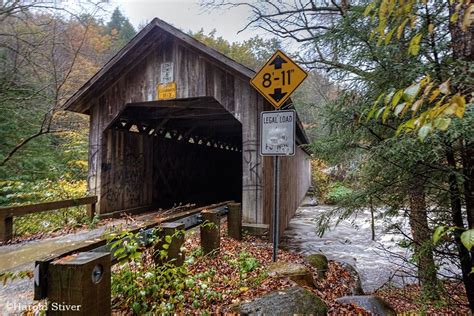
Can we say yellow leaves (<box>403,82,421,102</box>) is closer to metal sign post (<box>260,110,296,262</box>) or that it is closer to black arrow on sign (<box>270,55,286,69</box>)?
metal sign post (<box>260,110,296,262</box>)

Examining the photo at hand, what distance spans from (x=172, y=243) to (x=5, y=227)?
424cm

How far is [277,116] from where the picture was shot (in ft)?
12.9

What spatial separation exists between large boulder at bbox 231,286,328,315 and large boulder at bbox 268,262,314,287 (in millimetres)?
618

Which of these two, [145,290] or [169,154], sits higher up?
[169,154]

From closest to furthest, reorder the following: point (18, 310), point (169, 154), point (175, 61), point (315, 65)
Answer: point (18, 310) < point (175, 61) < point (315, 65) < point (169, 154)

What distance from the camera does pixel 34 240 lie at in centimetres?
543

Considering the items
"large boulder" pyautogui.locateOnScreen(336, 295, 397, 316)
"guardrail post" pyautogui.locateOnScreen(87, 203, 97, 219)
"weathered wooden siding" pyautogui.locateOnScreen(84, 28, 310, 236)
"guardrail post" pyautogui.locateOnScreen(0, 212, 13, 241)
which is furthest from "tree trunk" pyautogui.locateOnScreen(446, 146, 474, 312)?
"guardrail post" pyautogui.locateOnScreen(87, 203, 97, 219)

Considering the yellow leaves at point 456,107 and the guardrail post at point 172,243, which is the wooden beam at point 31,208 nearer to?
the guardrail post at point 172,243

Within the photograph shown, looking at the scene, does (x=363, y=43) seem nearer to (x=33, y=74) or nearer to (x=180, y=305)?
(x=180, y=305)

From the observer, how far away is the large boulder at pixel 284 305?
2498 millimetres

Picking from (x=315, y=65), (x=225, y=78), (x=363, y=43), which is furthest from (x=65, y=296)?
(x=315, y=65)

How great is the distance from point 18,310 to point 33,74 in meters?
8.57

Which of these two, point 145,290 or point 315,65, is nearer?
point 145,290

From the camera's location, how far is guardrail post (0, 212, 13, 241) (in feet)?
16.2
